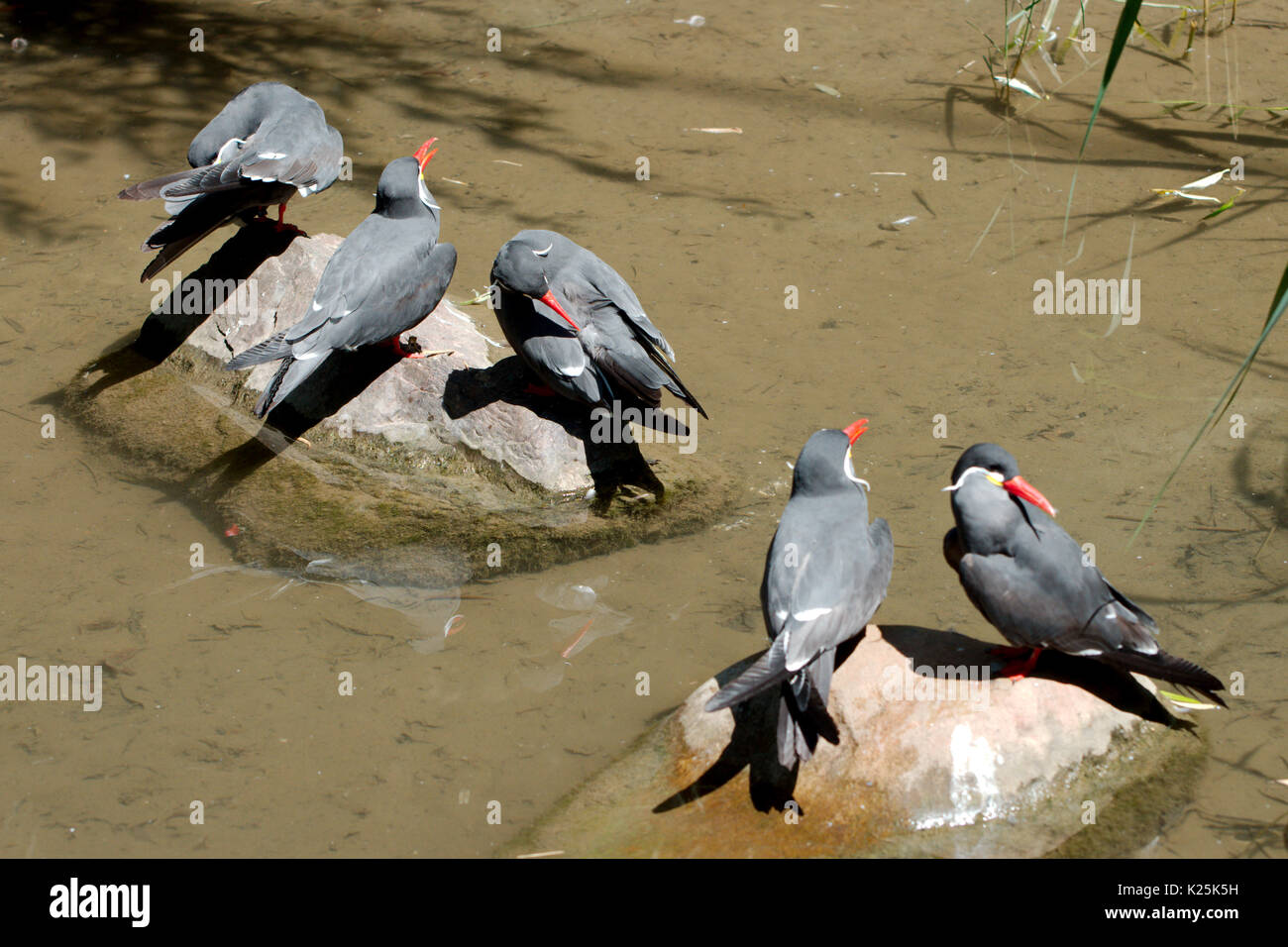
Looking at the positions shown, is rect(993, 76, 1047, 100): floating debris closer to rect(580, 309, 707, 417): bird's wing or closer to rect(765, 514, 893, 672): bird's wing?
rect(580, 309, 707, 417): bird's wing

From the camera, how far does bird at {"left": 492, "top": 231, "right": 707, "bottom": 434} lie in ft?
14.7

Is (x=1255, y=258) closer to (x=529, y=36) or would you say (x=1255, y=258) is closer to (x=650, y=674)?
(x=650, y=674)

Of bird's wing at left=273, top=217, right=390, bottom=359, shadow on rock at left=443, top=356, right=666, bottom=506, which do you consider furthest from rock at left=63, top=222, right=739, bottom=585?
bird's wing at left=273, top=217, right=390, bottom=359

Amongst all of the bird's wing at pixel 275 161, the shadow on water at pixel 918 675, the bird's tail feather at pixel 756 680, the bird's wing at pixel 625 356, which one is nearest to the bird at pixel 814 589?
the bird's tail feather at pixel 756 680

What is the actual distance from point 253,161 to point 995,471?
11.1 feet

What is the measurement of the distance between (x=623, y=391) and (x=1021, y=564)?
1881 millimetres

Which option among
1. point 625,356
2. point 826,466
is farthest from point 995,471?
point 625,356

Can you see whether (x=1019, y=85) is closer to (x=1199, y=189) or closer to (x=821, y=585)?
(x=1199, y=189)

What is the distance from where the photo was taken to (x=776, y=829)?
3.18 m

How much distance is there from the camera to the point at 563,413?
4.73 metres

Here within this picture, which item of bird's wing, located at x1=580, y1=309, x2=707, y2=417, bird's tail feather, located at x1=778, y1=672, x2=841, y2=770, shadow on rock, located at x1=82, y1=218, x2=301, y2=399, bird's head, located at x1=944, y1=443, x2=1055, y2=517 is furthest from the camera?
shadow on rock, located at x1=82, y1=218, x2=301, y2=399

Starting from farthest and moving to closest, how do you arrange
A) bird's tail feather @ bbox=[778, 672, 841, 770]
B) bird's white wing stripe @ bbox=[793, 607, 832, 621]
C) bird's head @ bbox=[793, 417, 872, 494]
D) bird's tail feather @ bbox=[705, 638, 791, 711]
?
1. bird's head @ bbox=[793, 417, 872, 494]
2. bird's white wing stripe @ bbox=[793, 607, 832, 621]
3. bird's tail feather @ bbox=[778, 672, 841, 770]
4. bird's tail feather @ bbox=[705, 638, 791, 711]

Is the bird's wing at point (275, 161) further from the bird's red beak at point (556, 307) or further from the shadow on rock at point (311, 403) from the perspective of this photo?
the bird's red beak at point (556, 307)

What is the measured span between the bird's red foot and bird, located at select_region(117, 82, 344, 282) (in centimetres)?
354
